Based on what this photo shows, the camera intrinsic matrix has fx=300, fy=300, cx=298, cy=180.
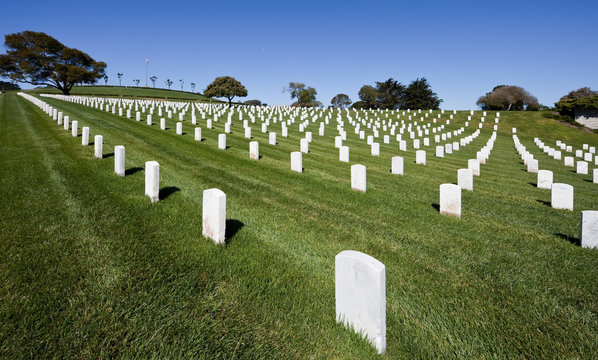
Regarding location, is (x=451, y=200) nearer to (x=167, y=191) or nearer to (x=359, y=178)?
(x=359, y=178)

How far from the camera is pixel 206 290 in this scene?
322cm

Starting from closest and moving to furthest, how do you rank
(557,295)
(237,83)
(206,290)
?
(206,290), (557,295), (237,83)

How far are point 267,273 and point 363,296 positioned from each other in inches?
56.6

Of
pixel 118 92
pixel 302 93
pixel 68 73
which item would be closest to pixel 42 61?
pixel 68 73

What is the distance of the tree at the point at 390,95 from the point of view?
9367 cm

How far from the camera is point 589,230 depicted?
506 cm

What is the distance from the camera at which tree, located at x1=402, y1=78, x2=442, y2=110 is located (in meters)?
85.4

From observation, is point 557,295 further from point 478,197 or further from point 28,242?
point 28,242

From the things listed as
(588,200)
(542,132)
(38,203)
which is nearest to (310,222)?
(38,203)

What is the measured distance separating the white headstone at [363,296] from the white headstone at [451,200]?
4828 mm

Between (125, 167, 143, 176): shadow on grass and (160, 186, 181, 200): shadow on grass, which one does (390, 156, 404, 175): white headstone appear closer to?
(160, 186, 181, 200): shadow on grass

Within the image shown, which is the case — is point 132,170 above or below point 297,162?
below

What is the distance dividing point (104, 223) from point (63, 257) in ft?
3.78

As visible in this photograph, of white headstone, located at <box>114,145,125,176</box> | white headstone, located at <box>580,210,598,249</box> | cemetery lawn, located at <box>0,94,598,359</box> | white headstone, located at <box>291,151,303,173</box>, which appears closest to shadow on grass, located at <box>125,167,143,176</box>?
cemetery lawn, located at <box>0,94,598,359</box>
